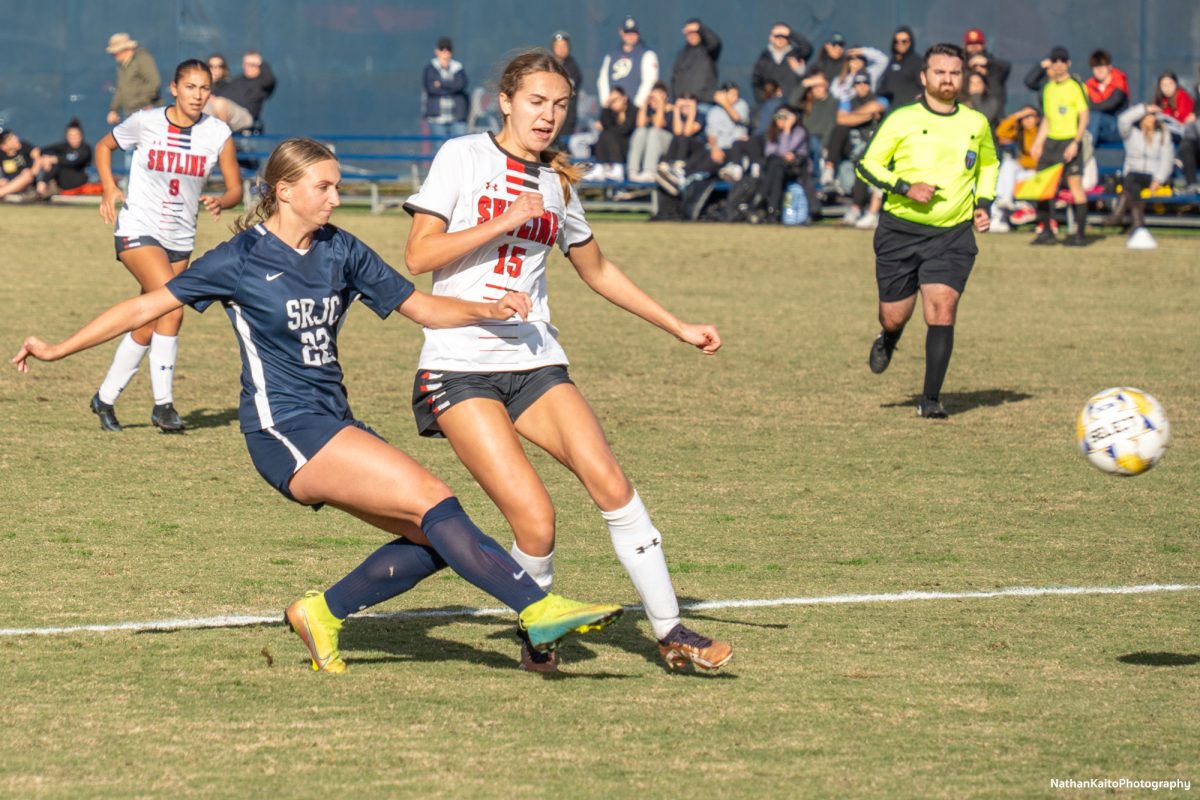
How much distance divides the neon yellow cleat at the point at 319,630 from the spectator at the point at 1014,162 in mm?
17666

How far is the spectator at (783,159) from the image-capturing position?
23.6 m

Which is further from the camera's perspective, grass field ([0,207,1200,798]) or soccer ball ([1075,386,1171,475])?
soccer ball ([1075,386,1171,475])

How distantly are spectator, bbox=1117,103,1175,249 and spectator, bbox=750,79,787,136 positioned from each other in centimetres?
473

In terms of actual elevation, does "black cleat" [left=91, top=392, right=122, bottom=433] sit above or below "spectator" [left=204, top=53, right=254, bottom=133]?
below

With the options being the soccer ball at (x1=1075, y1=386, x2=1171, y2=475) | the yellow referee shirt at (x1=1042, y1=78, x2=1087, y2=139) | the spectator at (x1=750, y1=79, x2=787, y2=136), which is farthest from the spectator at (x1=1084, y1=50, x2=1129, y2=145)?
the soccer ball at (x1=1075, y1=386, x2=1171, y2=475)

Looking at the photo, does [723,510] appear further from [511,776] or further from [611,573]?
[511,776]

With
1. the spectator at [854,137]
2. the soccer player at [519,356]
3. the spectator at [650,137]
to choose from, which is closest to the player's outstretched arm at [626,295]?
the soccer player at [519,356]

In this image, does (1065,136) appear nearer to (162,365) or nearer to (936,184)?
(936,184)

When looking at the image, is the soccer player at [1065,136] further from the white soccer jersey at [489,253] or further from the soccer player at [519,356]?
the white soccer jersey at [489,253]

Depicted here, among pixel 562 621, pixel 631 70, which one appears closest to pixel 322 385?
pixel 562 621

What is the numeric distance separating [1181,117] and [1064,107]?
6.40ft

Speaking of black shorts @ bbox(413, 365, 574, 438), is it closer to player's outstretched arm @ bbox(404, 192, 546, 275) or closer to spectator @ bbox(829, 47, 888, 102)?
player's outstretched arm @ bbox(404, 192, 546, 275)

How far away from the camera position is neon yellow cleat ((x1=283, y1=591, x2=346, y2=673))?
5.67 m

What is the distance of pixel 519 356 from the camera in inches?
230
